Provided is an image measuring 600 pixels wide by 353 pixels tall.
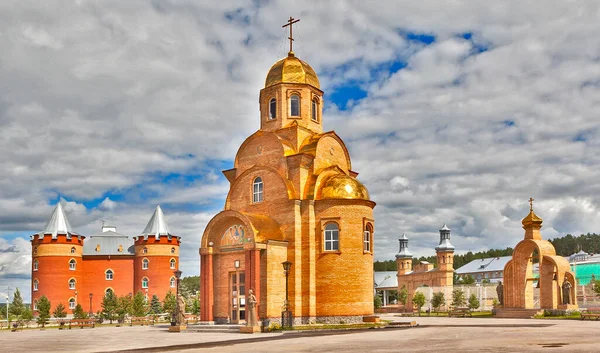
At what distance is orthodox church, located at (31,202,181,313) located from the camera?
58031mm

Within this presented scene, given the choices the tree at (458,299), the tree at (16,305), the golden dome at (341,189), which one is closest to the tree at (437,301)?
the tree at (458,299)

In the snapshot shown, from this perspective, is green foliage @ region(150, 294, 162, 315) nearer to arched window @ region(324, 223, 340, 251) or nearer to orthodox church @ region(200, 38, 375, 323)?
orthodox church @ region(200, 38, 375, 323)

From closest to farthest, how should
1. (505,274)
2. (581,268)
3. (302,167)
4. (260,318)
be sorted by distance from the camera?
(260,318)
(302,167)
(505,274)
(581,268)

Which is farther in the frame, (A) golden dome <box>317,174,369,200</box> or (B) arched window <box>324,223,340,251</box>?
(A) golden dome <box>317,174,369,200</box>

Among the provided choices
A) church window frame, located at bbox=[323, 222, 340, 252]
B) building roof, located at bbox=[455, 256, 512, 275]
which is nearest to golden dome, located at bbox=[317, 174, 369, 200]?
church window frame, located at bbox=[323, 222, 340, 252]

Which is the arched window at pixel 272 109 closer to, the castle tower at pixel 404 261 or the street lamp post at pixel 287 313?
the street lamp post at pixel 287 313

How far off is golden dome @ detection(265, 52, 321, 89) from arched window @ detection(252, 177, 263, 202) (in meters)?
5.95

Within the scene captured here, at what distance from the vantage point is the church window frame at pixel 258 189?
103ft

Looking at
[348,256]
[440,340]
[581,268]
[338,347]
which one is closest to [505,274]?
[348,256]

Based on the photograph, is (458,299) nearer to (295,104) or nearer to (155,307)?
(155,307)

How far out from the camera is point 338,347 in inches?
667

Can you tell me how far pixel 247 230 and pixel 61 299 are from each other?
3589 centimetres

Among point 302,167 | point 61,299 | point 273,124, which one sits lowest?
point 61,299

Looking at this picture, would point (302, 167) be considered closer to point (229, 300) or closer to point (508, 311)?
point (229, 300)
